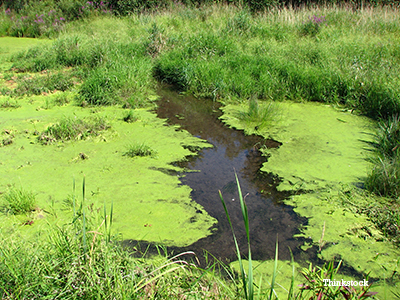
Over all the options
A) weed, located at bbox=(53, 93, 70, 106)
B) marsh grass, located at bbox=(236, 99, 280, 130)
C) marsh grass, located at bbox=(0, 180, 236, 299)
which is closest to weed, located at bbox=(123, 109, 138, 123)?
weed, located at bbox=(53, 93, 70, 106)

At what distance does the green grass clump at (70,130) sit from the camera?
13.7ft

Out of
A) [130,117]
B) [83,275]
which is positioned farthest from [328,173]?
[130,117]

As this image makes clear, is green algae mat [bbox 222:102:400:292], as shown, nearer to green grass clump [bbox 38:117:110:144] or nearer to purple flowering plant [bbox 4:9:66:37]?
green grass clump [bbox 38:117:110:144]

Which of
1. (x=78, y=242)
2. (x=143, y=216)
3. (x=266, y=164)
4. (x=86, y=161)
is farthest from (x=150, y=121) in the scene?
(x=78, y=242)

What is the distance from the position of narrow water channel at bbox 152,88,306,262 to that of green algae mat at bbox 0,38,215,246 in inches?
6.0

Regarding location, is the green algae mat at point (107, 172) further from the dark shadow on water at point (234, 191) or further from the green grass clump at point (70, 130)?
→ the dark shadow on water at point (234, 191)

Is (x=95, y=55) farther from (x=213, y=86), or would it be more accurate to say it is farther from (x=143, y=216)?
(x=143, y=216)

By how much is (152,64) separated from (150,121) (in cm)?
262

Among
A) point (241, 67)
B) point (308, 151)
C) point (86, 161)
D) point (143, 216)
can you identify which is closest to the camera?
point (143, 216)

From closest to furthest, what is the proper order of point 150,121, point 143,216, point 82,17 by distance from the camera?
point 143,216 < point 150,121 < point 82,17

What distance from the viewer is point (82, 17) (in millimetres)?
12062

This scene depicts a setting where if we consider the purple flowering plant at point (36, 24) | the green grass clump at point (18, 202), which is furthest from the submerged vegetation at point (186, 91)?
the purple flowering plant at point (36, 24)

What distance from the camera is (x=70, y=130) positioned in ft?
14.1

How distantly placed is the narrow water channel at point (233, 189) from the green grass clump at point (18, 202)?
1.42 m
